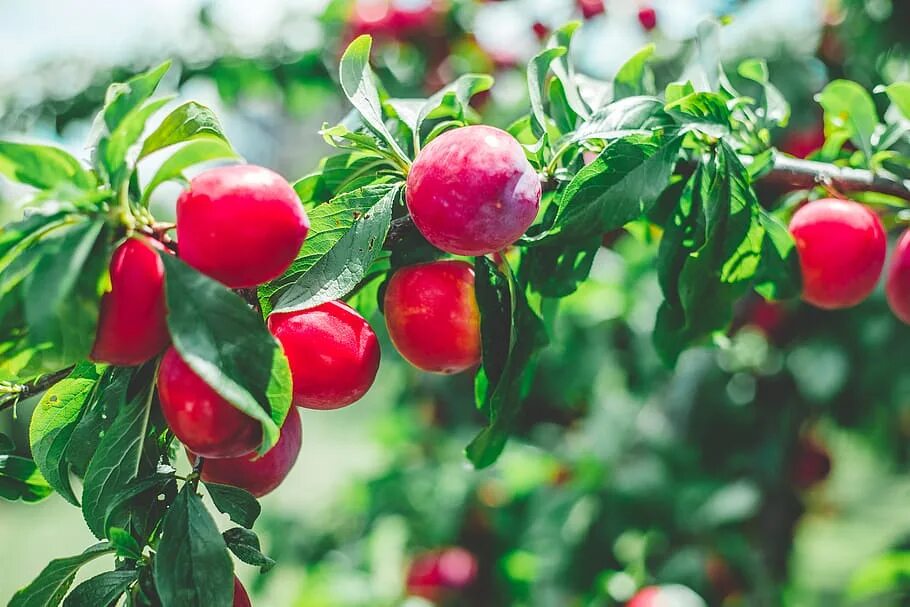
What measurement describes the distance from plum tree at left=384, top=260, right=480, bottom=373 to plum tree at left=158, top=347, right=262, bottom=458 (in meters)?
0.19

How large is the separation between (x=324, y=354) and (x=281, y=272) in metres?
0.07

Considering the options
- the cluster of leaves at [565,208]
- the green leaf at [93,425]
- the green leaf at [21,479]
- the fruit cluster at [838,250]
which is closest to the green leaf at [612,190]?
the cluster of leaves at [565,208]

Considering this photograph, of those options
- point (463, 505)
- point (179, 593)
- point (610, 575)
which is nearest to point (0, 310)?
point (179, 593)

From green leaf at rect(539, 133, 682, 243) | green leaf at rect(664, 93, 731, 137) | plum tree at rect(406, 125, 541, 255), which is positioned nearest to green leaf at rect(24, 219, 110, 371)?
plum tree at rect(406, 125, 541, 255)

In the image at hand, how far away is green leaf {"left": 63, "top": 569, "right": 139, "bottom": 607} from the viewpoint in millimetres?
585

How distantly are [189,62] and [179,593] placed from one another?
5.33 ft

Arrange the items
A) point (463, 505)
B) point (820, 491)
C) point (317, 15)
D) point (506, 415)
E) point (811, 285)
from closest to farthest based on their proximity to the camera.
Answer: point (506, 415)
point (811, 285)
point (463, 505)
point (317, 15)
point (820, 491)

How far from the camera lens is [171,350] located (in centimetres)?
53

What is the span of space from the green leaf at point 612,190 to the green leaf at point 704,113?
0.11 feet

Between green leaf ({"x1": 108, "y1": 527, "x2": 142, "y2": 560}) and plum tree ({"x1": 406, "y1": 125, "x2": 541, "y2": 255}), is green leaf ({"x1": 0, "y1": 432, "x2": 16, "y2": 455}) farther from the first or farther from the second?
plum tree ({"x1": 406, "y1": 125, "x2": 541, "y2": 255})

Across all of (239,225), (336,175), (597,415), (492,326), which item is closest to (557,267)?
(492,326)

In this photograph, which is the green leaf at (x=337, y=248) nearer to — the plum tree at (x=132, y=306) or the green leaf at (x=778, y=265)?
the plum tree at (x=132, y=306)

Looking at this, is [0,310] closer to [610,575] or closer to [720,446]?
[610,575]

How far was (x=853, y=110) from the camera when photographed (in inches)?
33.1
